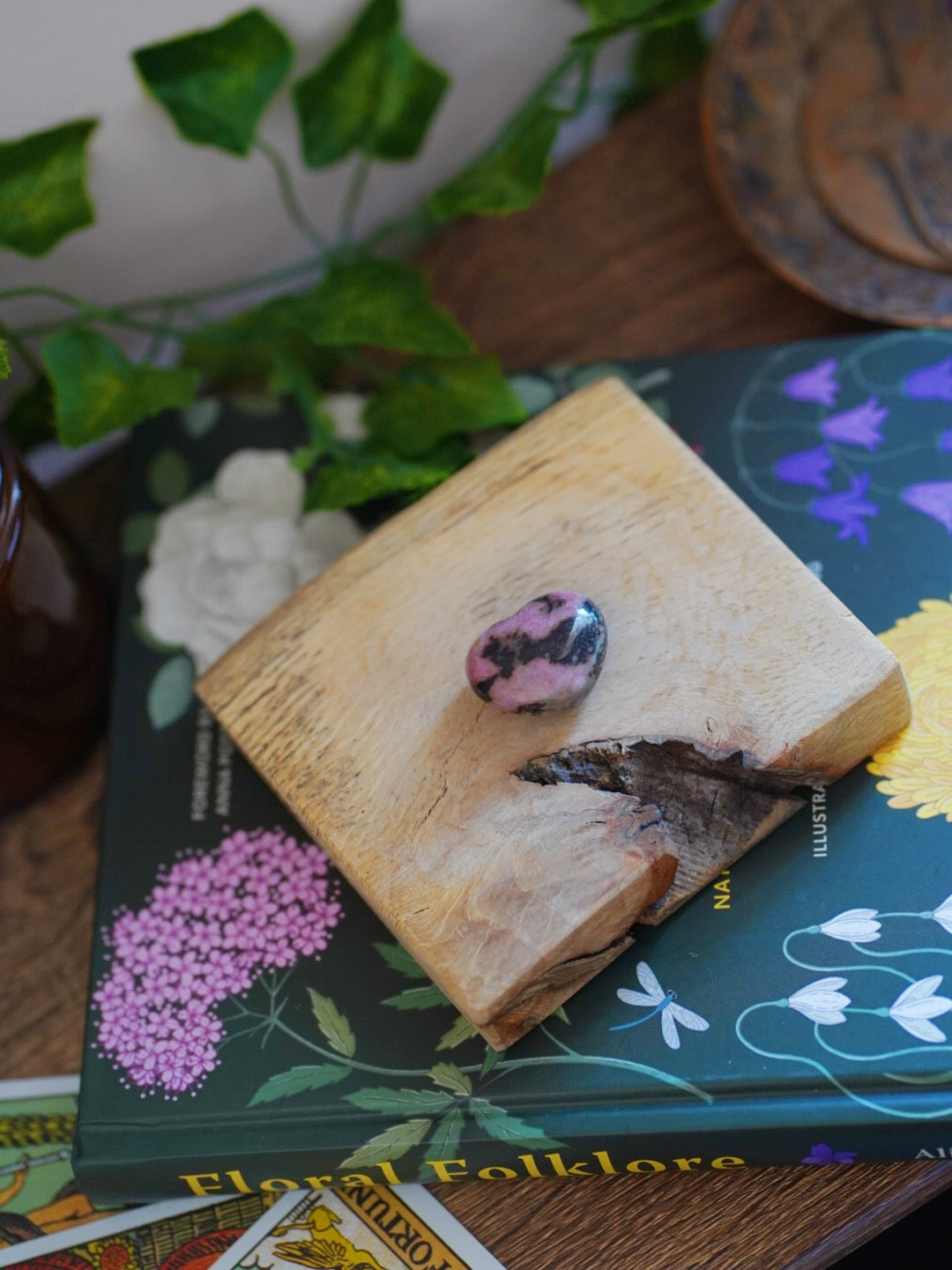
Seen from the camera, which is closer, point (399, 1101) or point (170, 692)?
point (399, 1101)

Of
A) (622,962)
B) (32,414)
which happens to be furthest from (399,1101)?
(32,414)

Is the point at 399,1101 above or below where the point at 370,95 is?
below

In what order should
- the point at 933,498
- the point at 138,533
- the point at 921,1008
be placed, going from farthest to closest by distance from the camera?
the point at 138,533
the point at 933,498
the point at 921,1008

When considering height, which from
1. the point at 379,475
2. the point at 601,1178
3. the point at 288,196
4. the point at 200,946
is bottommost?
the point at 601,1178

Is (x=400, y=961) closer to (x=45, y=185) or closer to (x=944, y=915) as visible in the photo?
(x=944, y=915)

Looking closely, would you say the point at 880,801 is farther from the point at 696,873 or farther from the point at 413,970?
the point at 413,970

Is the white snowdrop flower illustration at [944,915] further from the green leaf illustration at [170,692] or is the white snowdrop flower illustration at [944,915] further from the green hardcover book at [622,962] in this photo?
the green leaf illustration at [170,692]
